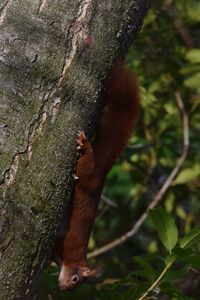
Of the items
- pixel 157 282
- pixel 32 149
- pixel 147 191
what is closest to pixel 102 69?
pixel 32 149

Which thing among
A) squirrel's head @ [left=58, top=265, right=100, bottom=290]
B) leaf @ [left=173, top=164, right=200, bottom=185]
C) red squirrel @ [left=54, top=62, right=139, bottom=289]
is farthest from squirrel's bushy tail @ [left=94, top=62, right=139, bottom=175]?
leaf @ [left=173, top=164, right=200, bottom=185]

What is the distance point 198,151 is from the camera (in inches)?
162

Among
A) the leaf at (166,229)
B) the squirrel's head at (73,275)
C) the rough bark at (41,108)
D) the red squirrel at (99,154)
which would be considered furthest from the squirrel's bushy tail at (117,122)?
the squirrel's head at (73,275)

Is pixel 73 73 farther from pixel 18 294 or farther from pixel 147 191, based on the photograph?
pixel 147 191

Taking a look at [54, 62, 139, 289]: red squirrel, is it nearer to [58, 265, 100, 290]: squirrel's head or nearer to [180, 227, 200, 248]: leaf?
[58, 265, 100, 290]: squirrel's head

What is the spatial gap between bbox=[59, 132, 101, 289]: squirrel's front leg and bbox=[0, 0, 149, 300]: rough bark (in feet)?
0.29

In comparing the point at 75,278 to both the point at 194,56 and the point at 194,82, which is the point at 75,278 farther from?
the point at 194,56

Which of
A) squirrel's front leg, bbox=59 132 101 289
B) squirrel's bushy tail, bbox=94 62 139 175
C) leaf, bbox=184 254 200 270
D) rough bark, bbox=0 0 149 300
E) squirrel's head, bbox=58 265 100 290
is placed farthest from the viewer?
squirrel's head, bbox=58 265 100 290

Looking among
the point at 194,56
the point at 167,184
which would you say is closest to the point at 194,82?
the point at 194,56

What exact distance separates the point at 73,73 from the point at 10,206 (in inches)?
13.6

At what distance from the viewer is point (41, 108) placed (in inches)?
66.1

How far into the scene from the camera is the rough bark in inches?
64.1

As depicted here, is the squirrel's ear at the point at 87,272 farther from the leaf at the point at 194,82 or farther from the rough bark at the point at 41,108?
the leaf at the point at 194,82

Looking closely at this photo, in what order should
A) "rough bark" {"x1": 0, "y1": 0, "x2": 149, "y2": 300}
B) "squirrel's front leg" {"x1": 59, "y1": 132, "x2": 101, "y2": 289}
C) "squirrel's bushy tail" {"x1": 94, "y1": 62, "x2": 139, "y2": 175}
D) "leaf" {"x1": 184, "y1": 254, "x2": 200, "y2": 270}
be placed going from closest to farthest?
1. "rough bark" {"x1": 0, "y1": 0, "x2": 149, "y2": 300}
2. "leaf" {"x1": 184, "y1": 254, "x2": 200, "y2": 270}
3. "squirrel's front leg" {"x1": 59, "y1": 132, "x2": 101, "y2": 289}
4. "squirrel's bushy tail" {"x1": 94, "y1": 62, "x2": 139, "y2": 175}
